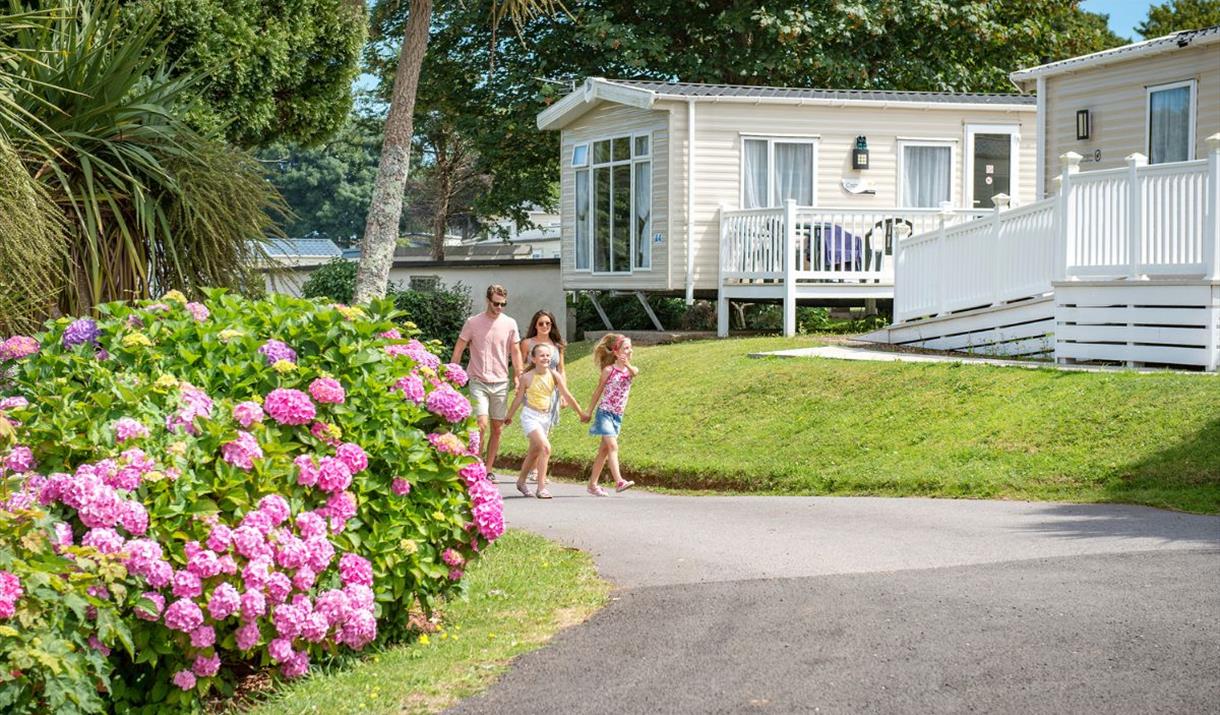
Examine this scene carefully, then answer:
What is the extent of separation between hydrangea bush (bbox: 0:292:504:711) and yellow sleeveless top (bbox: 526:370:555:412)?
5.27 meters

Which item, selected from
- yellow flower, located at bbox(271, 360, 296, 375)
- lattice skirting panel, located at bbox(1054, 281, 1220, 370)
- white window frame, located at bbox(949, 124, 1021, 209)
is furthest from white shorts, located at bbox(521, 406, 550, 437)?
white window frame, located at bbox(949, 124, 1021, 209)

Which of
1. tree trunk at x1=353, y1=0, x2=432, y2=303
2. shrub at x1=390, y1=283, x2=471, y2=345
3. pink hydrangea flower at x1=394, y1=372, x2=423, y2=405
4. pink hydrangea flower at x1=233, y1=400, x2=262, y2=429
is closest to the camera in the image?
pink hydrangea flower at x1=233, y1=400, x2=262, y2=429

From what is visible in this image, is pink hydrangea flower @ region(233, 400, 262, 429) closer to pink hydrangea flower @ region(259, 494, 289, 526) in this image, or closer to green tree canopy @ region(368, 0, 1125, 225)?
pink hydrangea flower @ region(259, 494, 289, 526)

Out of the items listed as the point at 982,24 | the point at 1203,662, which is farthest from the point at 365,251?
the point at 982,24

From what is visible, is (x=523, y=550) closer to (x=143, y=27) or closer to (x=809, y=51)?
(x=143, y=27)

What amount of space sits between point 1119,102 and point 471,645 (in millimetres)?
17370

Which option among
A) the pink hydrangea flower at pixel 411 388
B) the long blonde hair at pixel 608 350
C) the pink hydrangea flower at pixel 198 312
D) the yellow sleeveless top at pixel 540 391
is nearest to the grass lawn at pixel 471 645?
the pink hydrangea flower at pixel 411 388

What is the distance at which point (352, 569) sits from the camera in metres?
6.80

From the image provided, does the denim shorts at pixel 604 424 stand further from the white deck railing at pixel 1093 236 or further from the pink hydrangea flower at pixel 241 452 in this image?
the pink hydrangea flower at pixel 241 452

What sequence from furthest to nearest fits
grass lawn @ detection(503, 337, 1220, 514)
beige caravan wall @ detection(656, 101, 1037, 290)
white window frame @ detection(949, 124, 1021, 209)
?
white window frame @ detection(949, 124, 1021, 209) < beige caravan wall @ detection(656, 101, 1037, 290) < grass lawn @ detection(503, 337, 1220, 514)

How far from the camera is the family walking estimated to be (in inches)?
529

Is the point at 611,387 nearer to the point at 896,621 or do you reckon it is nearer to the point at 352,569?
the point at 896,621

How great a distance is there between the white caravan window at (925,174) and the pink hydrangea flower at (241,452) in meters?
20.5

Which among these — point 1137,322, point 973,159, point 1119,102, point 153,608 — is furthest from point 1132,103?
point 153,608
